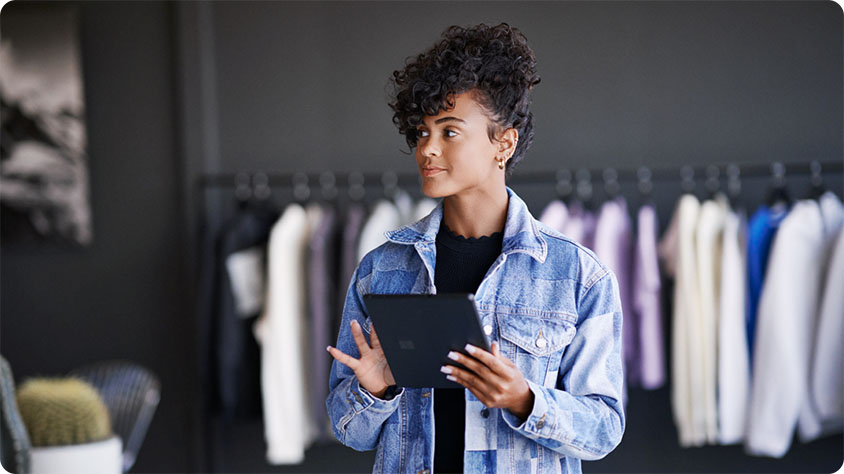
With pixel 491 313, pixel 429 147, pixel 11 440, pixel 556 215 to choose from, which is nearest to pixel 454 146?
pixel 429 147

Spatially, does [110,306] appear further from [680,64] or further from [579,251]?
[579,251]

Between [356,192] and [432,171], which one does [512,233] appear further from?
[356,192]

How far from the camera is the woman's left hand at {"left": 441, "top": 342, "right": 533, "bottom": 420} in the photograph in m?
1.29

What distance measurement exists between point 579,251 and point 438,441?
1.35ft

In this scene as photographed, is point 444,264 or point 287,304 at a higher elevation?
point 444,264

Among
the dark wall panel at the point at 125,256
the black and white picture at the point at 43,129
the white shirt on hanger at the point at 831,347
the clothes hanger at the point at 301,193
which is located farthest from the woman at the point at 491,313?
the black and white picture at the point at 43,129

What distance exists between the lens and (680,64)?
3.75 m

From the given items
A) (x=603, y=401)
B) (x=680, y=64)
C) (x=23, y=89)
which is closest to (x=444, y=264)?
(x=603, y=401)

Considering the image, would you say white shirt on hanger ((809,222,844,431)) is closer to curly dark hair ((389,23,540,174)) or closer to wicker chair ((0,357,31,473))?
curly dark hair ((389,23,540,174))

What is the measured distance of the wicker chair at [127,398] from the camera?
3238 millimetres

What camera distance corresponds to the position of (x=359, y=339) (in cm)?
140

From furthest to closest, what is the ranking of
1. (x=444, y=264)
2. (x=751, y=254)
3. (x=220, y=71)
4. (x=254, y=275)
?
Answer: (x=220, y=71) → (x=254, y=275) → (x=751, y=254) → (x=444, y=264)

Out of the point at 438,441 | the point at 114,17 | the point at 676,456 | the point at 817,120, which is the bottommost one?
the point at 676,456

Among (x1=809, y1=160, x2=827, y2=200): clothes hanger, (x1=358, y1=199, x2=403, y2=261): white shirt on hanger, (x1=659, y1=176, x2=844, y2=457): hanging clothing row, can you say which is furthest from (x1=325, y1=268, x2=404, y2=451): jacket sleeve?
(x1=809, y1=160, x2=827, y2=200): clothes hanger
